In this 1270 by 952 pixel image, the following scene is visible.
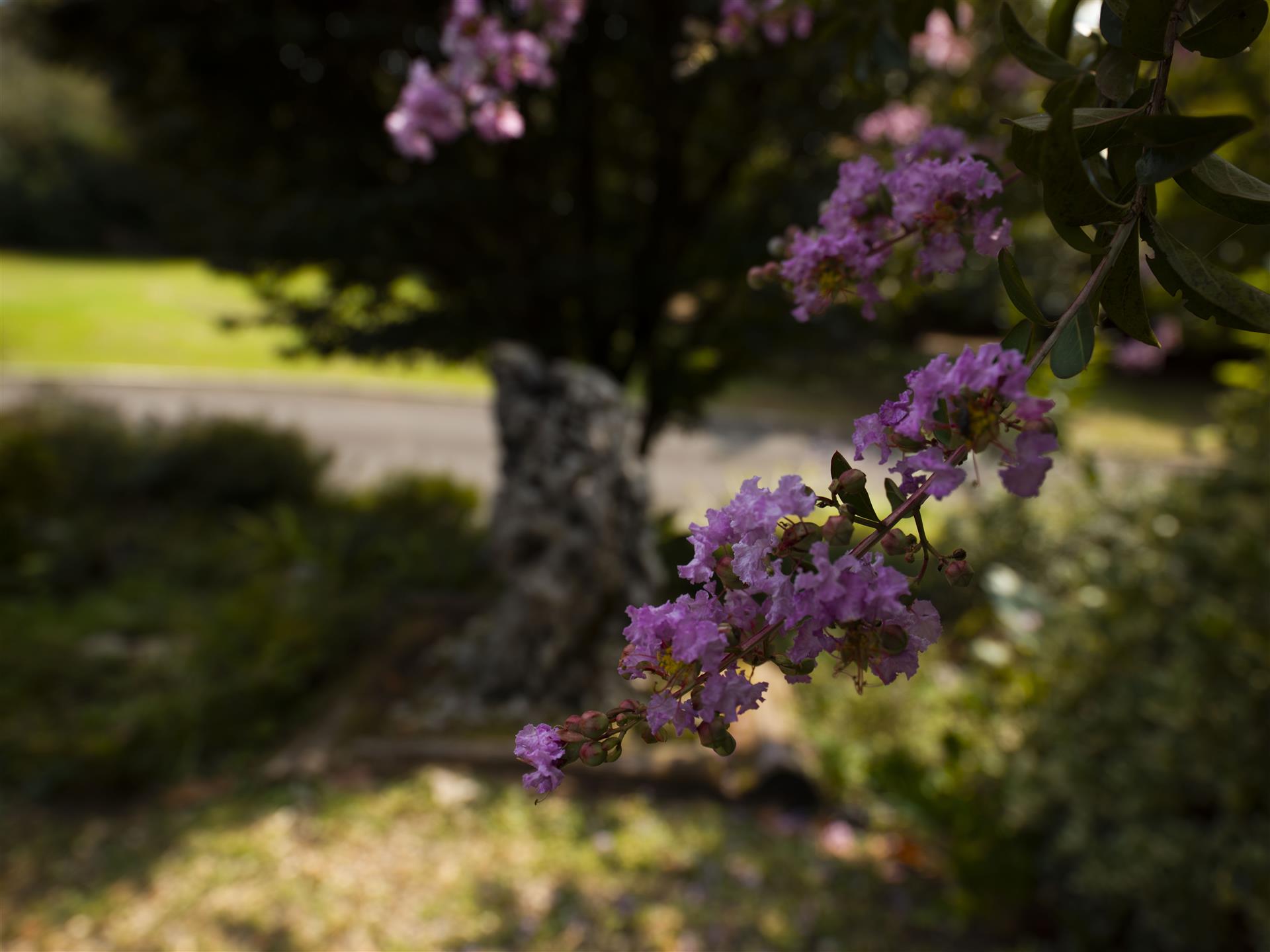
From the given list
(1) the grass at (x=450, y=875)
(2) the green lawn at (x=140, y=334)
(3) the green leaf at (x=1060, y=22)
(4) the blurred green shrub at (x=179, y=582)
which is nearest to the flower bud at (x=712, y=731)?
(3) the green leaf at (x=1060, y=22)

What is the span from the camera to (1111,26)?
74cm

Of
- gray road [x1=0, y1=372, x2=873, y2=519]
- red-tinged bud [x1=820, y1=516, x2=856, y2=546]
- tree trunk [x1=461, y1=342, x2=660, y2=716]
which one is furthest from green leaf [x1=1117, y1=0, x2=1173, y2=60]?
gray road [x1=0, y1=372, x2=873, y2=519]

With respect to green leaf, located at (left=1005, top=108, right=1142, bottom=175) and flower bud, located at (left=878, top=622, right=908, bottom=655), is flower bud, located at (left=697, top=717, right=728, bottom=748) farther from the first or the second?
green leaf, located at (left=1005, top=108, right=1142, bottom=175)

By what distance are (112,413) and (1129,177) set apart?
8242 millimetres

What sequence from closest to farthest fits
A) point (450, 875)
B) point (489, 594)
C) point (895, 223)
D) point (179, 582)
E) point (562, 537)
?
point (895, 223), point (450, 875), point (562, 537), point (489, 594), point (179, 582)

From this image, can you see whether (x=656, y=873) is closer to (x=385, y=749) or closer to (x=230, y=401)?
(x=385, y=749)

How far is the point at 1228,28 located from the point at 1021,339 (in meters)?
0.30

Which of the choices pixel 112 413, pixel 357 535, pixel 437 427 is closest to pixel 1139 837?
pixel 357 535

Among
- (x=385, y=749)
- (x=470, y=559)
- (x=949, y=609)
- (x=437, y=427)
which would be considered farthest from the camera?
(x=437, y=427)

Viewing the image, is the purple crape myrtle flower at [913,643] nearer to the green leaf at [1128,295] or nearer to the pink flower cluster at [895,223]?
the green leaf at [1128,295]

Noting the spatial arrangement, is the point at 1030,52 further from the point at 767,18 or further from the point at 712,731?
the point at 767,18

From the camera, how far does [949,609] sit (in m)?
4.77

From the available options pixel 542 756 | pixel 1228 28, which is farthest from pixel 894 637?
pixel 1228 28

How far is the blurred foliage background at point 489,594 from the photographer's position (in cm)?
262
